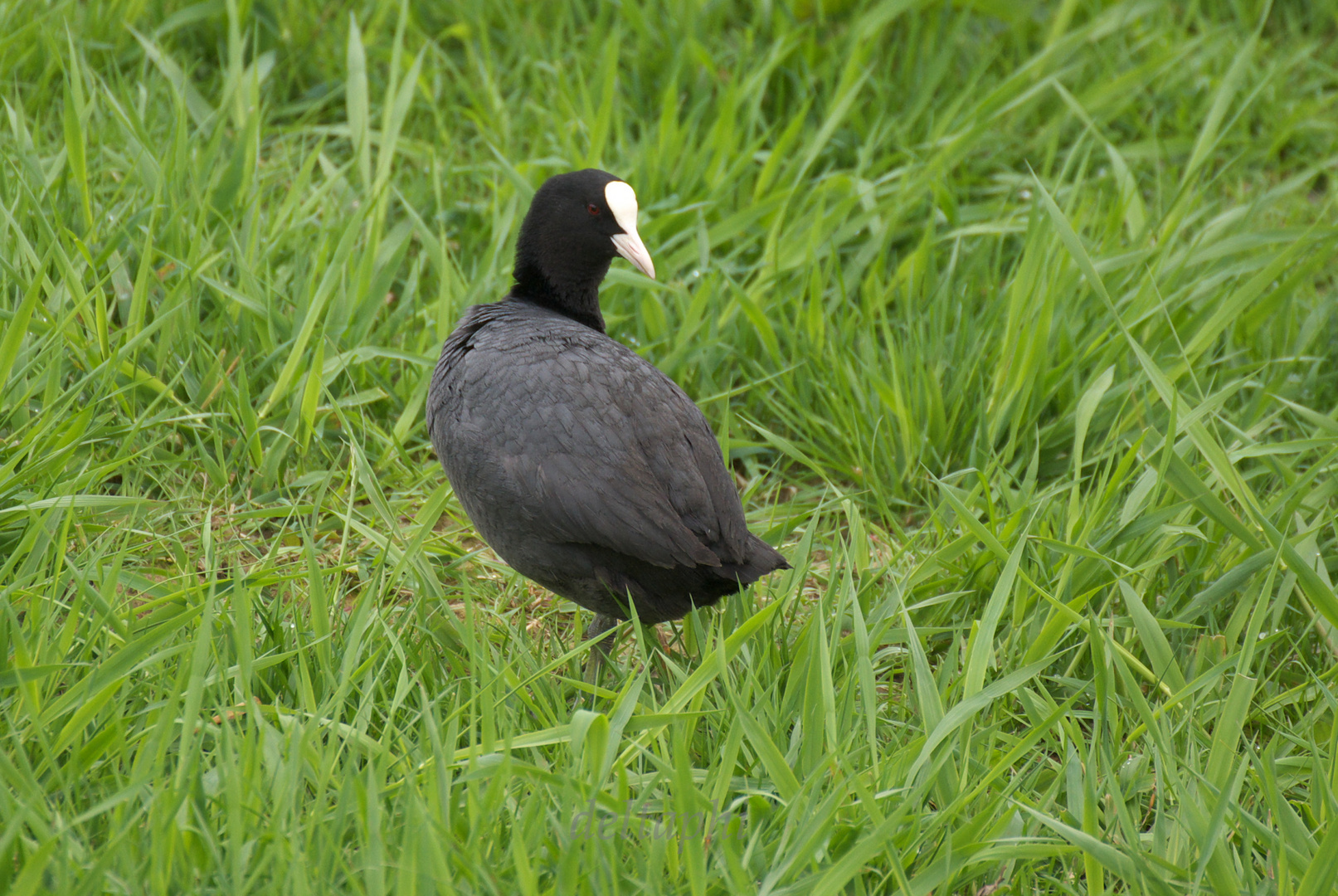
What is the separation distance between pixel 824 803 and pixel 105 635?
1.35m

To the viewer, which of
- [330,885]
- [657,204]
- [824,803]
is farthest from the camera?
[657,204]

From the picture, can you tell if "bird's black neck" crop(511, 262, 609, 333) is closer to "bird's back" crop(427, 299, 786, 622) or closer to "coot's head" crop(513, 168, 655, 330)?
"coot's head" crop(513, 168, 655, 330)

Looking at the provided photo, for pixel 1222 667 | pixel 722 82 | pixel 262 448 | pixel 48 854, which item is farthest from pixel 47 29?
pixel 1222 667

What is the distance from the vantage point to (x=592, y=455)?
2.32 meters

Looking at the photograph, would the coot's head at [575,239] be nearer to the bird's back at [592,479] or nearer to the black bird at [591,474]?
the black bird at [591,474]

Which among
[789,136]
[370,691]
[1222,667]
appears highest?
[789,136]

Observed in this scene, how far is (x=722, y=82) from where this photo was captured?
14.9 ft

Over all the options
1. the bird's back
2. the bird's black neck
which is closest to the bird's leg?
the bird's back

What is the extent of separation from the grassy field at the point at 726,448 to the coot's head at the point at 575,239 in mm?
414

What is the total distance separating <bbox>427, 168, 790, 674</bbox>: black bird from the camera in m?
2.28

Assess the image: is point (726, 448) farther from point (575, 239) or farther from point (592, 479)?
point (592, 479)

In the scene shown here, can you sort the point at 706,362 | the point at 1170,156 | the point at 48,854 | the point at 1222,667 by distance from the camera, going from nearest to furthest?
the point at 48,854
the point at 1222,667
the point at 706,362
the point at 1170,156

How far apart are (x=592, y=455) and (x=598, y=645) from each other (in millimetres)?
541

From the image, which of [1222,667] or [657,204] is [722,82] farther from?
[1222,667]
